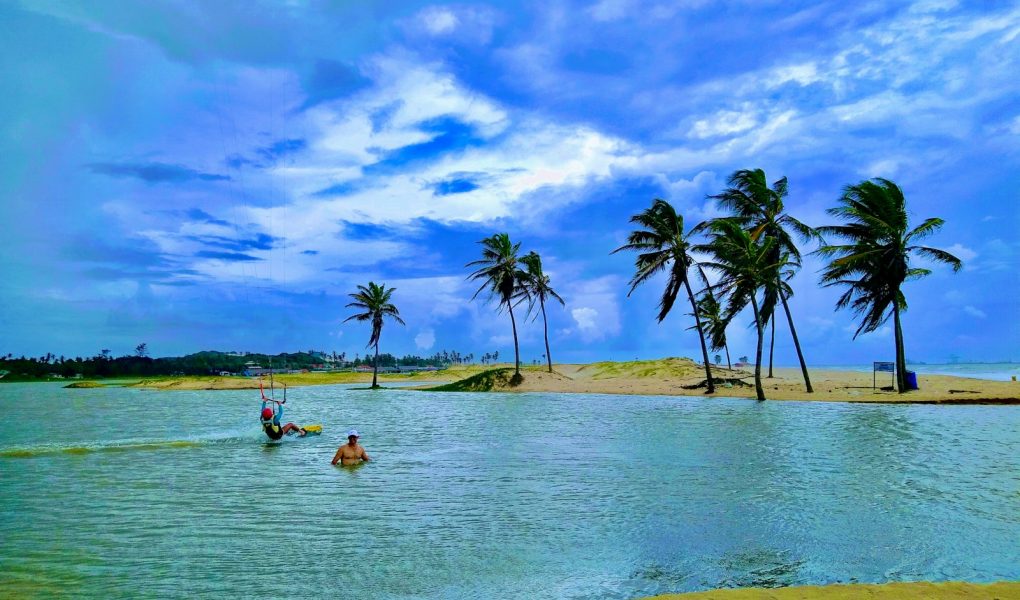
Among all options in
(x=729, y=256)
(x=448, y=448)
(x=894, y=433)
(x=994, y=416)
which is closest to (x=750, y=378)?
(x=729, y=256)

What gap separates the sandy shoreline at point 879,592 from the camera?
21.4 ft

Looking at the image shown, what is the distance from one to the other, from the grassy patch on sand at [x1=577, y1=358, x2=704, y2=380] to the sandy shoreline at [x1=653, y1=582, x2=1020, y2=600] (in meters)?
55.9

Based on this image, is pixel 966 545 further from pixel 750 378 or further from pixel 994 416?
pixel 750 378

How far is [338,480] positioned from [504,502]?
5.21 meters

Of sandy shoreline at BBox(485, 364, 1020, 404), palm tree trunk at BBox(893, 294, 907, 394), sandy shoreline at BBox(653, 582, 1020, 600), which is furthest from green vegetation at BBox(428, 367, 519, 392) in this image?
sandy shoreline at BBox(653, 582, 1020, 600)

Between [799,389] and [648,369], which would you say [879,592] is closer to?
[799,389]

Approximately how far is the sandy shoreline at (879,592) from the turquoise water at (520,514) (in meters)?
0.61

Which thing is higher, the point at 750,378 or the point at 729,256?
the point at 729,256

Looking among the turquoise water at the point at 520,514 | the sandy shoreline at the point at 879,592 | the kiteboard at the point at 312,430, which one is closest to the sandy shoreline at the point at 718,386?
the turquoise water at the point at 520,514

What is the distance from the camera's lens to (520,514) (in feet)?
37.3

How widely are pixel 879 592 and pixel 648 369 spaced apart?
62023 mm

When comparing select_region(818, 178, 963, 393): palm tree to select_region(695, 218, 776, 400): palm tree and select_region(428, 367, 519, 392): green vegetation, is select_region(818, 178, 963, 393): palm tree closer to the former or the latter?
select_region(695, 218, 776, 400): palm tree

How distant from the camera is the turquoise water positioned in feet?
26.5

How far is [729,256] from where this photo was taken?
135ft
